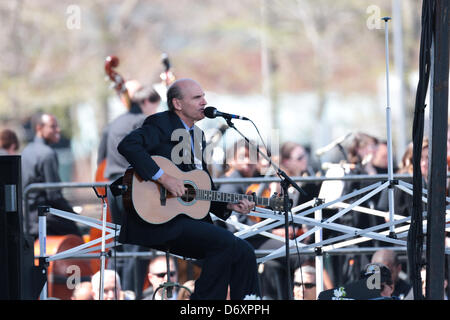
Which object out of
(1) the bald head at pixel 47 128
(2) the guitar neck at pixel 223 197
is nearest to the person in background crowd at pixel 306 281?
(2) the guitar neck at pixel 223 197

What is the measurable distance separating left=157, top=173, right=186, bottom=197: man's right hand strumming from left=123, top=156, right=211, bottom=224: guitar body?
53 mm

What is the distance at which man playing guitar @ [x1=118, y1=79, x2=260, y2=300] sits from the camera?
6082 mm

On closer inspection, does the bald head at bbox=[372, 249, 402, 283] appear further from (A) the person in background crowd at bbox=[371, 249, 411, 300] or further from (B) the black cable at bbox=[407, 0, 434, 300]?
(B) the black cable at bbox=[407, 0, 434, 300]

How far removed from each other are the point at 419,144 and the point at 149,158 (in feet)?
5.85

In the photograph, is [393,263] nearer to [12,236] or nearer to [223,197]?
[223,197]

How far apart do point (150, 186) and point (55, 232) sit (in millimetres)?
2656

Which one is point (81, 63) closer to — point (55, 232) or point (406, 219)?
point (55, 232)

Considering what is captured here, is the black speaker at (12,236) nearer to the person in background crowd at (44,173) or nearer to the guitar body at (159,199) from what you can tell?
the guitar body at (159,199)

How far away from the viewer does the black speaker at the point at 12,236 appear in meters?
5.49

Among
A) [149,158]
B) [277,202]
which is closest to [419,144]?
[277,202]

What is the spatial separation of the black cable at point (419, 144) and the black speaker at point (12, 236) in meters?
2.40

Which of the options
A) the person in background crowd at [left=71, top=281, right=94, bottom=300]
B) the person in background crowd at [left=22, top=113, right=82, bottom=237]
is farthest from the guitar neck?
the person in background crowd at [left=22, top=113, right=82, bottom=237]

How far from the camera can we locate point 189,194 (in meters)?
6.26
